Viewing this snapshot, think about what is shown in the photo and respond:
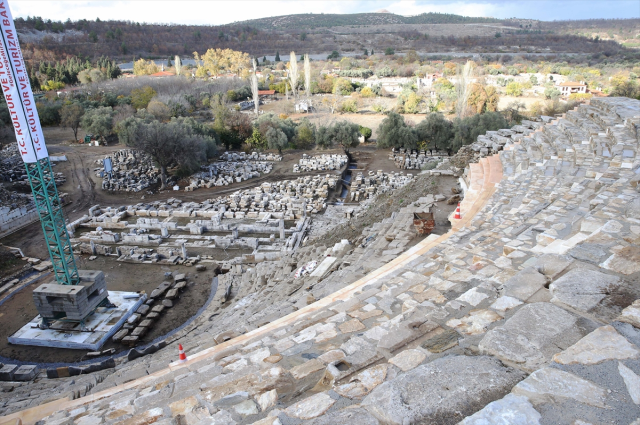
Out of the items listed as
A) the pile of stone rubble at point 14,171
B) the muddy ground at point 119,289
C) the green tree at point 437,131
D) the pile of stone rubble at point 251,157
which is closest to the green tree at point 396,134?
the green tree at point 437,131

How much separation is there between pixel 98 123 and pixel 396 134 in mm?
26185

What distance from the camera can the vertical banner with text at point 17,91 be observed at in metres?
9.83

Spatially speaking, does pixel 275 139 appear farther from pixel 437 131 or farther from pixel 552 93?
pixel 552 93

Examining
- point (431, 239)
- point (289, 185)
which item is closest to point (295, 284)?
point (431, 239)

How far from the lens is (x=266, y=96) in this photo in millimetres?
59250

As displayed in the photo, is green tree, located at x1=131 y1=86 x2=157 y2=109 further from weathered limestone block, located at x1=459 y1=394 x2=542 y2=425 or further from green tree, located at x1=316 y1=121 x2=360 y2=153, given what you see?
weathered limestone block, located at x1=459 y1=394 x2=542 y2=425

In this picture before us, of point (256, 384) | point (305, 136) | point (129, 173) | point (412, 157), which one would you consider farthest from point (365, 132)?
point (256, 384)

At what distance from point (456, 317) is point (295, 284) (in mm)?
5799

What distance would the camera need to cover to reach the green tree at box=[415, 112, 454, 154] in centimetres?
3105

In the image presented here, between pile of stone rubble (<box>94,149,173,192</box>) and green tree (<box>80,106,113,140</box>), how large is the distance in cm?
472

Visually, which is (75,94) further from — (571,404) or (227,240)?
(571,404)

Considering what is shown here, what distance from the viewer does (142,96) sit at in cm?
4712

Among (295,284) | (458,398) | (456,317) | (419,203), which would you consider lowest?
(295,284)

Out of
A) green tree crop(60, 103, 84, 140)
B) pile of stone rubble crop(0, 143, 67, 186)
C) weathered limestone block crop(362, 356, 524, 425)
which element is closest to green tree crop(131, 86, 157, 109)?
green tree crop(60, 103, 84, 140)
